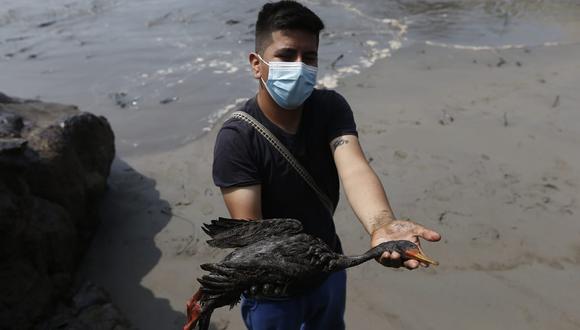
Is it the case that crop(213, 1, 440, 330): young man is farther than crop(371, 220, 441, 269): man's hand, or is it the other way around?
crop(213, 1, 440, 330): young man

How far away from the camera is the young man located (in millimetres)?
2377

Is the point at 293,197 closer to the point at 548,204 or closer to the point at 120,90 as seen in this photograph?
the point at 548,204

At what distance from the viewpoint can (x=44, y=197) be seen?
14.2 feet

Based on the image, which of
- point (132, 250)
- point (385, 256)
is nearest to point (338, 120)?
point (385, 256)

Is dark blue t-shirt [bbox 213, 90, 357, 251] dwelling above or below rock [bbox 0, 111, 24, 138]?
above

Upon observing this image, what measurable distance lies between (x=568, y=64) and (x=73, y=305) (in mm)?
8166

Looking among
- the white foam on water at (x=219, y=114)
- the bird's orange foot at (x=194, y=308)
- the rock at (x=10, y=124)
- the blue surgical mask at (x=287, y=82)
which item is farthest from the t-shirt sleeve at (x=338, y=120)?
the white foam on water at (x=219, y=114)

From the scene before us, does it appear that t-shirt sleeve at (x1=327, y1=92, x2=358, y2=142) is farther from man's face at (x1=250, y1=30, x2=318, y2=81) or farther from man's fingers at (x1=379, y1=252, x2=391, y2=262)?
man's fingers at (x1=379, y1=252, x2=391, y2=262)

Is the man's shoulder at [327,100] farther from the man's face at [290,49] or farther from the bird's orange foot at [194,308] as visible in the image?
the bird's orange foot at [194,308]

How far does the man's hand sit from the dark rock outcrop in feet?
8.60

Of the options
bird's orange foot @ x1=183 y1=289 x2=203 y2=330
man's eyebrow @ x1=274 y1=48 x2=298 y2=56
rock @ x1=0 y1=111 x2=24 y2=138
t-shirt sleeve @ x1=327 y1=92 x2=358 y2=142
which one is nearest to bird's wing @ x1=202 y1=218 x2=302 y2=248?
bird's orange foot @ x1=183 y1=289 x2=203 y2=330

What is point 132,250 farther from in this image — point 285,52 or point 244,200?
point 285,52

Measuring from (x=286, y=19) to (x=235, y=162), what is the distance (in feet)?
2.51

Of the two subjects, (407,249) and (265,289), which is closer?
(407,249)
